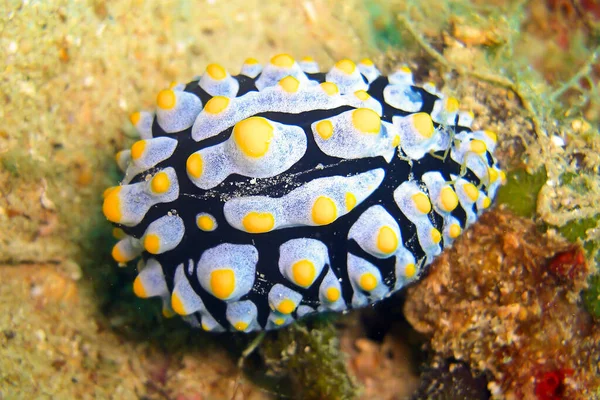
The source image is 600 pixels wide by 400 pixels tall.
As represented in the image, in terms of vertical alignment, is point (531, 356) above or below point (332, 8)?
below

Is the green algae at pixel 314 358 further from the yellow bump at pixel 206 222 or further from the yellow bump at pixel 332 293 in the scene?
the yellow bump at pixel 206 222

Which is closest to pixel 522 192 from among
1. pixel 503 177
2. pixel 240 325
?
pixel 503 177

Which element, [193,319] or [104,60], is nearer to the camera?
[193,319]

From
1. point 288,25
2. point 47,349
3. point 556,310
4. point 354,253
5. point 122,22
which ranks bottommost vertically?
point 47,349

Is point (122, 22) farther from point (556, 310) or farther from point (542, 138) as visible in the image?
point (556, 310)

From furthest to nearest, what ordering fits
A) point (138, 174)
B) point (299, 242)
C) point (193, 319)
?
point (193, 319) → point (138, 174) → point (299, 242)

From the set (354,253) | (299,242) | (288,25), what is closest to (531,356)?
(354,253)

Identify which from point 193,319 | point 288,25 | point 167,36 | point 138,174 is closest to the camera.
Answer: point 138,174

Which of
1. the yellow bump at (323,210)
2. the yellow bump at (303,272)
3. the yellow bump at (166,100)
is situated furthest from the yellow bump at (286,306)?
the yellow bump at (166,100)
